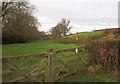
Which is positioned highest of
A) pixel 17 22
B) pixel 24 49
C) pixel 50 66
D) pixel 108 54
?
pixel 17 22

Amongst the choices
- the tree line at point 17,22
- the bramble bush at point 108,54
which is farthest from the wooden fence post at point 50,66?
the tree line at point 17,22

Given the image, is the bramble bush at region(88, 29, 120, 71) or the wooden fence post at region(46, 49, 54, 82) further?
the bramble bush at region(88, 29, 120, 71)

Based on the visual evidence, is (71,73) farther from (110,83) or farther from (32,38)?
(32,38)

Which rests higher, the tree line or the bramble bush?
the tree line

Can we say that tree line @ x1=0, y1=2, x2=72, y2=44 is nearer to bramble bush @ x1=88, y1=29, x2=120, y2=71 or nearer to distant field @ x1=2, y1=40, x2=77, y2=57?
distant field @ x1=2, y1=40, x2=77, y2=57

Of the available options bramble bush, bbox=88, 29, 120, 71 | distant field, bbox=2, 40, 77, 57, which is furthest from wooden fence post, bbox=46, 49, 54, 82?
distant field, bbox=2, 40, 77, 57

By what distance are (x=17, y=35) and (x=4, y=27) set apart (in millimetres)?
4763

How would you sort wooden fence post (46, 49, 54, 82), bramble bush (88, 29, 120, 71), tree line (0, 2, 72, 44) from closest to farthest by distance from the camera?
wooden fence post (46, 49, 54, 82) → bramble bush (88, 29, 120, 71) → tree line (0, 2, 72, 44)

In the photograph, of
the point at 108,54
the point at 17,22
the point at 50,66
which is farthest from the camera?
the point at 17,22

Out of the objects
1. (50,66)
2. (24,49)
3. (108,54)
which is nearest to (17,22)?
(24,49)

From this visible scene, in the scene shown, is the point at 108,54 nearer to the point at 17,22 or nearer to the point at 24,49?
the point at 24,49

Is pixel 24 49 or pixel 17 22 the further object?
pixel 17 22

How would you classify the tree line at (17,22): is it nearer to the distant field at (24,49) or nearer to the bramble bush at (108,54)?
the distant field at (24,49)

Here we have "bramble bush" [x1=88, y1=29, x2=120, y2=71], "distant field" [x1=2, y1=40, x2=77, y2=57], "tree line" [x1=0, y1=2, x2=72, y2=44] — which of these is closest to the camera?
"bramble bush" [x1=88, y1=29, x2=120, y2=71]
